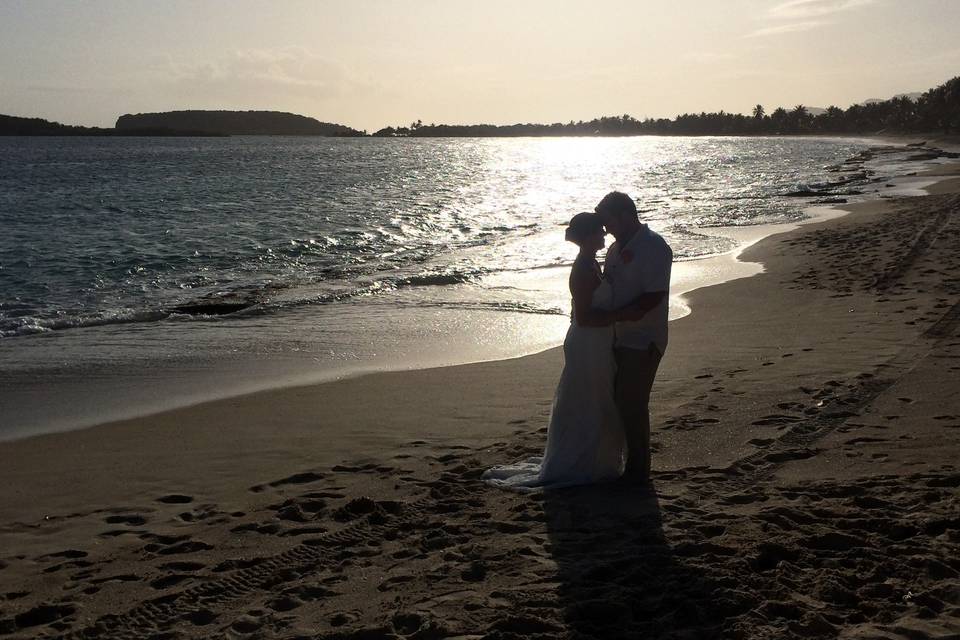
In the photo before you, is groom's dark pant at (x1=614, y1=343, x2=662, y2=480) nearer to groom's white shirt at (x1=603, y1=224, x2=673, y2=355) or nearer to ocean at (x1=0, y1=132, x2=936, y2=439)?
groom's white shirt at (x1=603, y1=224, x2=673, y2=355)

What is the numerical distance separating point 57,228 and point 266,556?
27.5 meters

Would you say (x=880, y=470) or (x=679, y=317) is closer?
(x=880, y=470)

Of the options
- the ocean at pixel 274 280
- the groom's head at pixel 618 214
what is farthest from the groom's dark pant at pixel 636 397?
the ocean at pixel 274 280

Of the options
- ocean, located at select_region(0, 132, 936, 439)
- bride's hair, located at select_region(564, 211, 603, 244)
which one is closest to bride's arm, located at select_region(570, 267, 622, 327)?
bride's hair, located at select_region(564, 211, 603, 244)

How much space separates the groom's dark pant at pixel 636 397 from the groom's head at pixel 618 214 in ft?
2.47

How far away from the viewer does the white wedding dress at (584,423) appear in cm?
550

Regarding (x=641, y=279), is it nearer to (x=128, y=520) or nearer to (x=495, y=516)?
(x=495, y=516)

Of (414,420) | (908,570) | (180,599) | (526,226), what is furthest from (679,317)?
(526,226)

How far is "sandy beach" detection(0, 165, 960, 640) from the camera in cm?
386

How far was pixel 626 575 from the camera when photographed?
4.14m

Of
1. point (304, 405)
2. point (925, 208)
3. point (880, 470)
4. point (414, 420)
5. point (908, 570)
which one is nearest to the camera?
point (908, 570)

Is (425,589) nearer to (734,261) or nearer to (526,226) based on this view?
(734,261)

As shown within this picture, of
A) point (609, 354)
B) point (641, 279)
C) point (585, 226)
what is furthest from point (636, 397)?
point (585, 226)

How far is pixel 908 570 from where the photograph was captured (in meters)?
4.00
